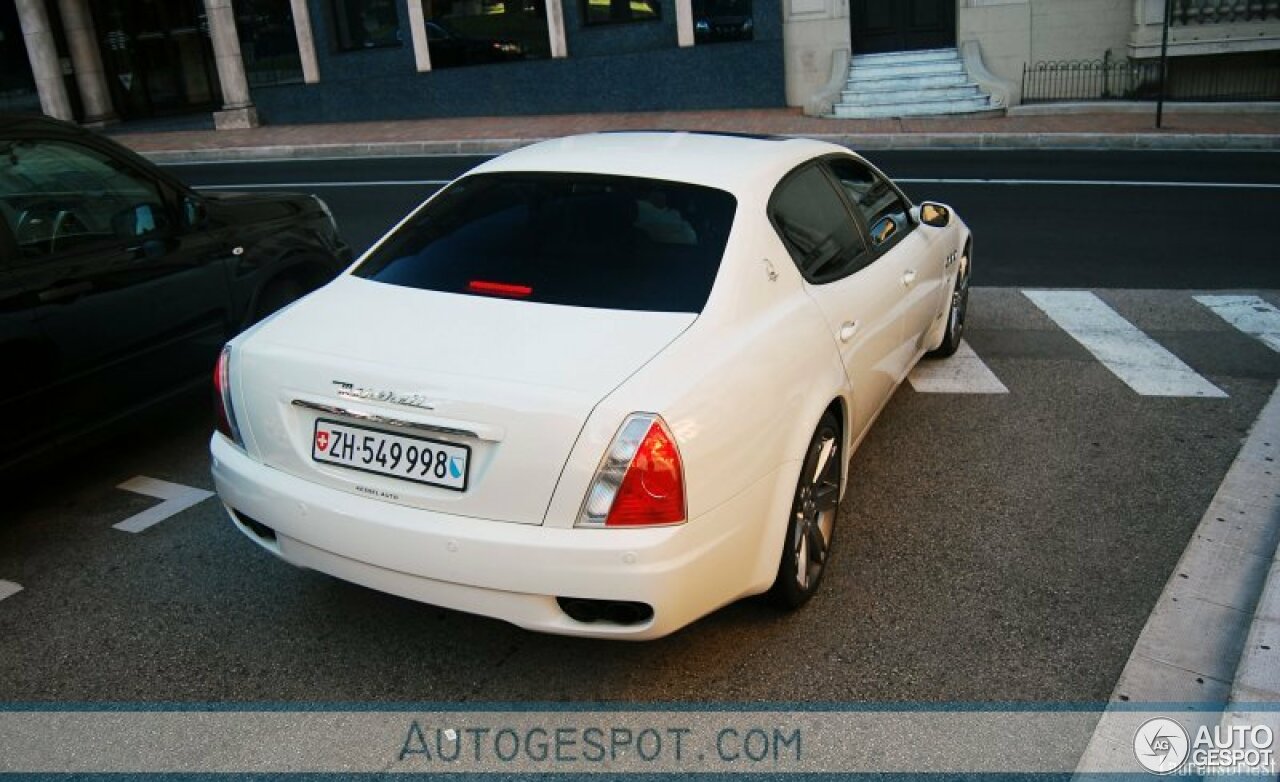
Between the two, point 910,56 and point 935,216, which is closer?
point 935,216

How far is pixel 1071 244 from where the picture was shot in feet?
32.9

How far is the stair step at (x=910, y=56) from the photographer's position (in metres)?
19.5

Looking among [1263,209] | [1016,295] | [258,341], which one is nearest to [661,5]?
[1263,209]

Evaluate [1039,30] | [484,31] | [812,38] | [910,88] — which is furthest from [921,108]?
[484,31]

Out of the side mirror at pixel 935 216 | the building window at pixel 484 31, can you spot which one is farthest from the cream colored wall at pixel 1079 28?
the side mirror at pixel 935 216

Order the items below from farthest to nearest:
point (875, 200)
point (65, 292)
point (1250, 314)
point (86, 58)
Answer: point (86, 58), point (1250, 314), point (875, 200), point (65, 292)

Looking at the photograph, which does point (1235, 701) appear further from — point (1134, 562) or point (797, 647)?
point (797, 647)

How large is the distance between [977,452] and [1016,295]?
320 cm

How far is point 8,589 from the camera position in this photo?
181 inches

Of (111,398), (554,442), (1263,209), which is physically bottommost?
(1263,209)

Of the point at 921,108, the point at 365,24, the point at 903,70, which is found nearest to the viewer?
the point at 921,108

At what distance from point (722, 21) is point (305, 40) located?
8.54 metres

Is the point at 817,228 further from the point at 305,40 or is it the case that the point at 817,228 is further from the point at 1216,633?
the point at 305,40

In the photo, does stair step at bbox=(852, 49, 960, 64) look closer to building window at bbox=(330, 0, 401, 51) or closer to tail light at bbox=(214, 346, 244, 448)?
building window at bbox=(330, 0, 401, 51)
